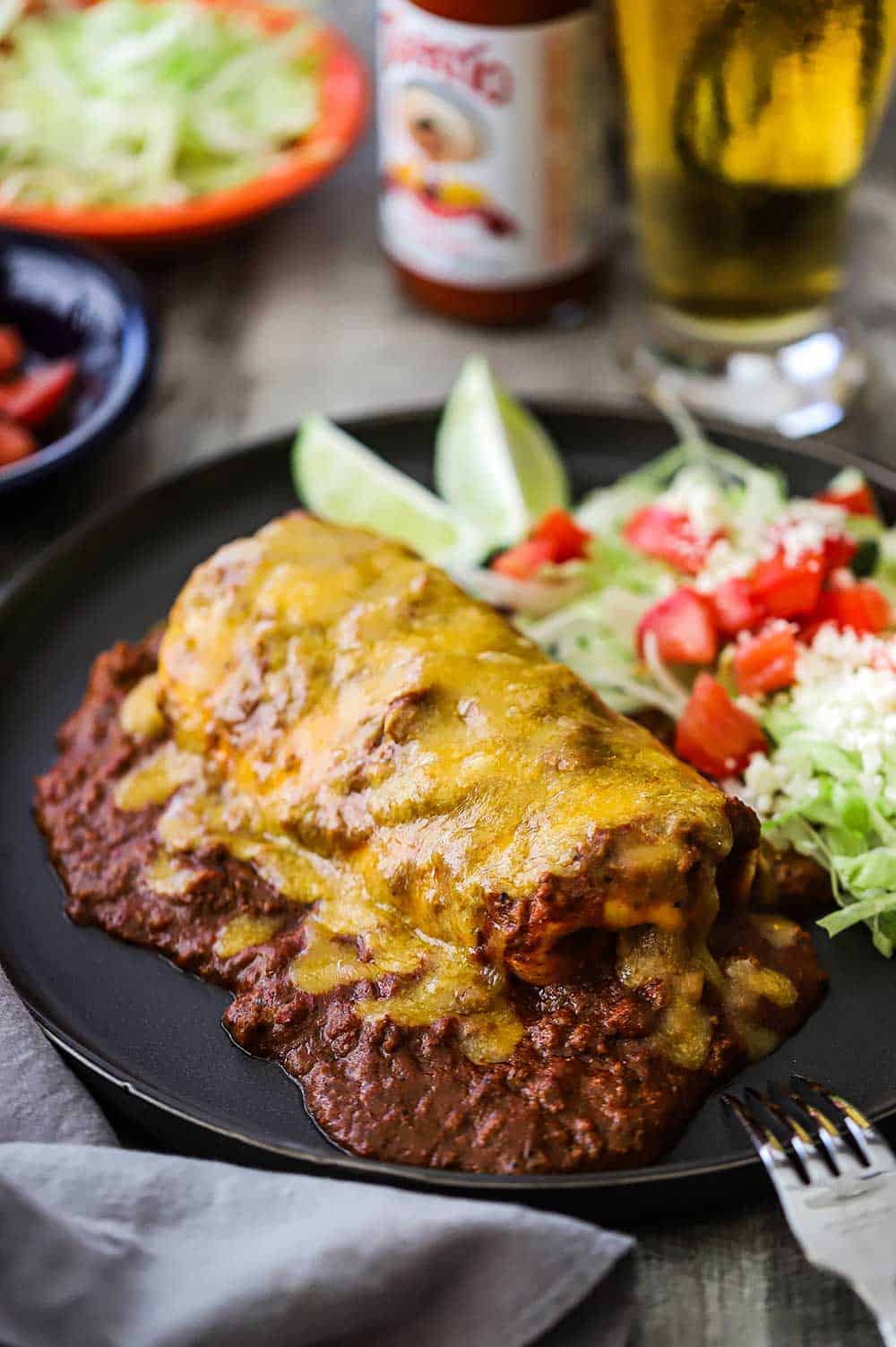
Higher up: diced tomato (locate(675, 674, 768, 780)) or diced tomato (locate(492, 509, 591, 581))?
diced tomato (locate(492, 509, 591, 581))

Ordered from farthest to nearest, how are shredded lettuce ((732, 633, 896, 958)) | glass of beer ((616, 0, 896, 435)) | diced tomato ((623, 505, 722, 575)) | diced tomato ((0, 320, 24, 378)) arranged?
diced tomato ((0, 320, 24, 378)) < glass of beer ((616, 0, 896, 435)) < diced tomato ((623, 505, 722, 575)) < shredded lettuce ((732, 633, 896, 958))

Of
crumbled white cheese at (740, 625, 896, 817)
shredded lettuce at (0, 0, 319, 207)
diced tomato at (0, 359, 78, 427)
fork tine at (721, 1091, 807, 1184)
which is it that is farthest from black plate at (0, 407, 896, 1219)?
shredded lettuce at (0, 0, 319, 207)

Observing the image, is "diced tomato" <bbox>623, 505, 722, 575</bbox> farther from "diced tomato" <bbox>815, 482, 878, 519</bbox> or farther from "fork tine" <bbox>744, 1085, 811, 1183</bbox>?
"fork tine" <bbox>744, 1085, 811, 1183</bbox>

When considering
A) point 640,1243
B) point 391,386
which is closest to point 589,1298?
point 640,1243

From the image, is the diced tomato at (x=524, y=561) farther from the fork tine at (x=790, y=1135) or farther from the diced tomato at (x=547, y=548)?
the fork tine at (x=790, y=1135)

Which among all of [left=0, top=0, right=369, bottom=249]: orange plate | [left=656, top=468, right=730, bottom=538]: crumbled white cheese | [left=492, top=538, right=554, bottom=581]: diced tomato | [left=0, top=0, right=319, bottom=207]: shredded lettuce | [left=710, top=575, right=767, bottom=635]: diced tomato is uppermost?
[left=0, top=0, right=319, bottom=207]: shredded lettuce

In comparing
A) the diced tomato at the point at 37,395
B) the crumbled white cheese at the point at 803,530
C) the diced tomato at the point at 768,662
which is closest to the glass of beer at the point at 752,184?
the crumbled white cheese at the point at 803,530
